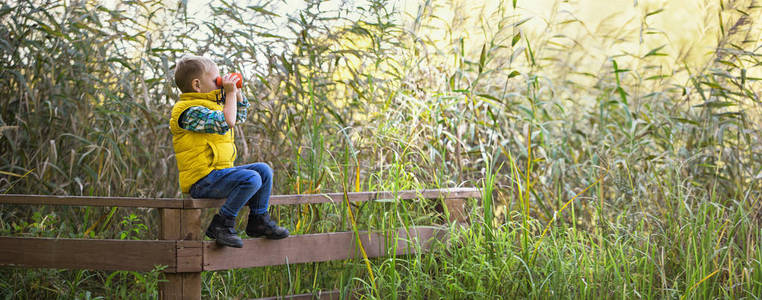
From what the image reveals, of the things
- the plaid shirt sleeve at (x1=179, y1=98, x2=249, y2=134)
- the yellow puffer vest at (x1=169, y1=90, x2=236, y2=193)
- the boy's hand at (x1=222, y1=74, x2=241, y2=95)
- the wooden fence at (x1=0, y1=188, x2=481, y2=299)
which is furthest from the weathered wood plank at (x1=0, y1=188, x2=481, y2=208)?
the boy's hand at (x1=222, y1=74, x2=241, y2=95)

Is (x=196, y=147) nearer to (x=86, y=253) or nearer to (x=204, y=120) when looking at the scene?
(x=204, y=120)

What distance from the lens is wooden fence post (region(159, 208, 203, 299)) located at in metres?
2.80

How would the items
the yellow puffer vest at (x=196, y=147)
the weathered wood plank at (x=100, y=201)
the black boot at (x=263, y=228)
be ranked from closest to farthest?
the weathered wood plank at (x=100, y=201)
the yellow puffer vest at (x=196, y=147)
the black boot at (x=263, y=228)

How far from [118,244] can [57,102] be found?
131cm

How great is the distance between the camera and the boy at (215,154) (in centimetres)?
283

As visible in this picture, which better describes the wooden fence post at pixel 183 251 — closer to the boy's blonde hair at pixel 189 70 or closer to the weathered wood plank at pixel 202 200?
the weathered wood plank at pixel 202 200

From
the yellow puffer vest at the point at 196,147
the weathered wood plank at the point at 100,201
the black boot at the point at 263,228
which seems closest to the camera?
the weathered wood plank at the point at 100,201

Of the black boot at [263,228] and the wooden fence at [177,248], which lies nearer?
the wooden fence at [177,248]

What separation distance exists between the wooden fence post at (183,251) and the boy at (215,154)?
99mm

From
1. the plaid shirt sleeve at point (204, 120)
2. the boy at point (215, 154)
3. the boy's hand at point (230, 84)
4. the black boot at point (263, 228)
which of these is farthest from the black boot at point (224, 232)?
the boy's hand at point (230, 84)

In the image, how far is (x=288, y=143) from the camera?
3.85 meters

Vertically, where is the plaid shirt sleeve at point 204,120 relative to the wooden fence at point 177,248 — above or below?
above

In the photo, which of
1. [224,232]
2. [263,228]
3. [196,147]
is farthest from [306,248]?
Result: [196,147]

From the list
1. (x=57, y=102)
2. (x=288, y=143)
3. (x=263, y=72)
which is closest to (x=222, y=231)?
(x=288, y=143)
